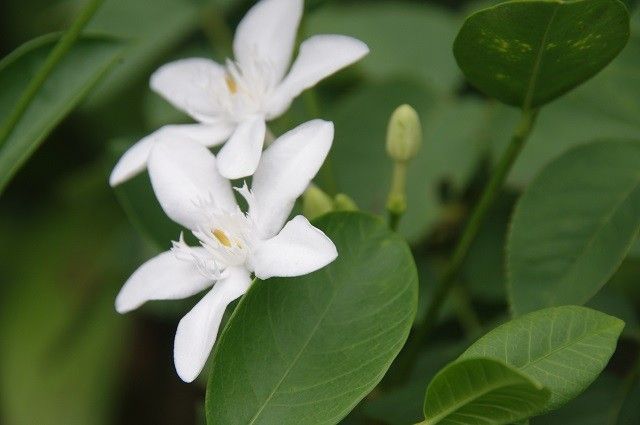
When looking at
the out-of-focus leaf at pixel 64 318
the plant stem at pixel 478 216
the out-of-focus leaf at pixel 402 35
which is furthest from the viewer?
the out-of-focus leaf at pixel 64 318

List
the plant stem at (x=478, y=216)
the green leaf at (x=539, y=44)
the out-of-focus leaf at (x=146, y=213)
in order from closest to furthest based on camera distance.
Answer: the green leaf at (x=539, y=44) < the plant stem at (x=478, y=216) < the out-of-focus leaf at (x=146, y=213)

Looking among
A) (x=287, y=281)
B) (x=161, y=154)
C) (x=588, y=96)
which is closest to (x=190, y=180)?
(x=161, y=154)

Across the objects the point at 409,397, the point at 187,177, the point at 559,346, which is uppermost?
the point at 187,177

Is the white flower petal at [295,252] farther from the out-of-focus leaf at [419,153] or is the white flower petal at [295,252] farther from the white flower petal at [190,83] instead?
the out-of-focus leaf at [419,153]

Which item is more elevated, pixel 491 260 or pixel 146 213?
pixel 146 213

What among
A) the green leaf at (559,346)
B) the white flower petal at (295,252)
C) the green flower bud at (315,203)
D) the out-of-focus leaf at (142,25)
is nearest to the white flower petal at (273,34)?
the green flower bud at (315,203)

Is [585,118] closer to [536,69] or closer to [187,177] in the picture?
[536,69]

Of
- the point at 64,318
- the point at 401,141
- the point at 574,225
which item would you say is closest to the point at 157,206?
the point at 401,141
